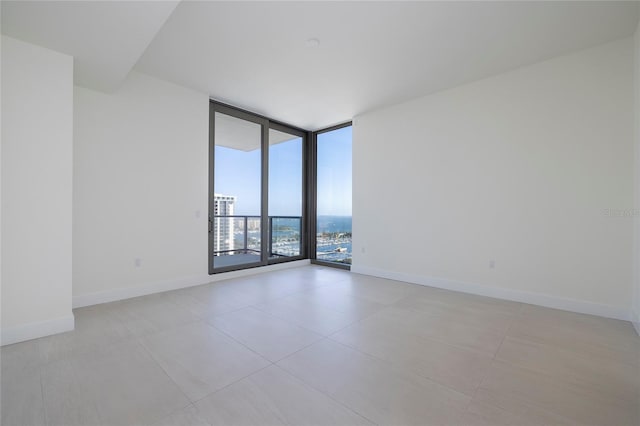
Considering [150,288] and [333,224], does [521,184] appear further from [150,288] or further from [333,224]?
[150,288]

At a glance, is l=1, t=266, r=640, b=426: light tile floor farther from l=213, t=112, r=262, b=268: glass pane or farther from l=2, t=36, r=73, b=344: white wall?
l=213, t=112, r=262, b=268: glass pane

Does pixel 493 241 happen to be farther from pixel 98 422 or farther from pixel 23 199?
pixel 23 199

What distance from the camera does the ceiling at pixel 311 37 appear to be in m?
2.20

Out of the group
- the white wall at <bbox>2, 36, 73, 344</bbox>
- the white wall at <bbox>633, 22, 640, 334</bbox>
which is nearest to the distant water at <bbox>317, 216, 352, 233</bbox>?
the white wall at <bbox>633, 22, 640, 334</bbox>

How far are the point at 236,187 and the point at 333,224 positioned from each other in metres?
2.18

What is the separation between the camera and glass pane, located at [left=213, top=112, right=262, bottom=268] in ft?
15.4

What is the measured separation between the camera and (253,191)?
5.11m

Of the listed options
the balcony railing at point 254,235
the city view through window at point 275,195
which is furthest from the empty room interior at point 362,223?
the balcony railing at point 254,235

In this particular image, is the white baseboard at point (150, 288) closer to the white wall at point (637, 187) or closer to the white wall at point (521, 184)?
the white wall at point (521, 184)

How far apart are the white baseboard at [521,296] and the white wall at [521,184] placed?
0.5 inches

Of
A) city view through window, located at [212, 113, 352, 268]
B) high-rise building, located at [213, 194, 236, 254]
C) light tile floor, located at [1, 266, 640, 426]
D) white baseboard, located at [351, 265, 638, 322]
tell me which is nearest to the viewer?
light tile floor, located at [1, 266, 640, 426]

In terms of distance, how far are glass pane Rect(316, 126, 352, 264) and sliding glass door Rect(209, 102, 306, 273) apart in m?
0.42

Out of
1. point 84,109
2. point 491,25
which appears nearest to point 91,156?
point 84,109

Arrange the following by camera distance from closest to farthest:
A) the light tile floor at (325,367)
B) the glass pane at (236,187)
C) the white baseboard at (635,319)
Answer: the light tile floor at (325,367) → the white baseboard at (635,319) → the glass pane at (236,187)
